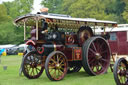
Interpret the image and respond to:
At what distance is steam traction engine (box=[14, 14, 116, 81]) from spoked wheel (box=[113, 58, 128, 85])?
2.74m

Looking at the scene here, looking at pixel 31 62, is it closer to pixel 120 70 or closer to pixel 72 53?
pixel 72 53

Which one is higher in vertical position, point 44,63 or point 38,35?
point 38,35

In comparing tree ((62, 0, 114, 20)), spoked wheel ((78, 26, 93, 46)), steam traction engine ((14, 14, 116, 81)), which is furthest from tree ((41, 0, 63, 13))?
steam traction engine ((14, 14, 116, 81))

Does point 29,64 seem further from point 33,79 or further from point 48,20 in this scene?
point 48,20

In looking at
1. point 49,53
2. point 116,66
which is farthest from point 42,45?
point 116,66

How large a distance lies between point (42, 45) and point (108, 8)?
45772 mm

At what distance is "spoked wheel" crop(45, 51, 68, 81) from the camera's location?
9.19m

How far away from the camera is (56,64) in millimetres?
9492

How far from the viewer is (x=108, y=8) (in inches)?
2133

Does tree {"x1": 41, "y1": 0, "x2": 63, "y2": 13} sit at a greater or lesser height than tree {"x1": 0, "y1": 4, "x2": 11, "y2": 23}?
greater

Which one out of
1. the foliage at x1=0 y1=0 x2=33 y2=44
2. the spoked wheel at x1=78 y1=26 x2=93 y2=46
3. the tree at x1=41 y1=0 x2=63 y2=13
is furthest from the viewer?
the tree at x1=41 y1=0 x2=63 y2=13

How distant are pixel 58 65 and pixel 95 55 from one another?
198 cm

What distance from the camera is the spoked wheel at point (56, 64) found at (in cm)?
919

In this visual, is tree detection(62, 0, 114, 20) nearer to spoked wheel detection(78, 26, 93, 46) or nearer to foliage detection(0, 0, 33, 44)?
foliage detection(0, 0, 33, 44)
